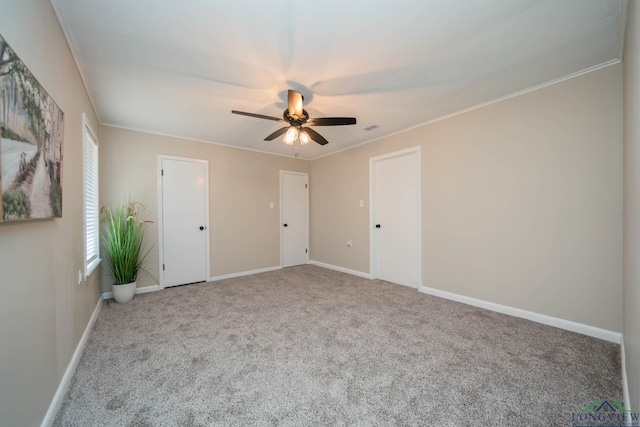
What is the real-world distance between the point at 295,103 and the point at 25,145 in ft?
5.84

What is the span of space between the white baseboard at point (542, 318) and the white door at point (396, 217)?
0.60 metres

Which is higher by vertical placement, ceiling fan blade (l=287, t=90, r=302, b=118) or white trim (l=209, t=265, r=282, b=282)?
ceiling fan blade (l=287, t=90, r=302, b=118)

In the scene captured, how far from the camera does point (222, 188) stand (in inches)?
174

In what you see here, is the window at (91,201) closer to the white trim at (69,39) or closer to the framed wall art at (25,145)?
the white trim at (69,39)

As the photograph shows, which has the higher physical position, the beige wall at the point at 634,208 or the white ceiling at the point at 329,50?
the white ceiling at the point at 329,50

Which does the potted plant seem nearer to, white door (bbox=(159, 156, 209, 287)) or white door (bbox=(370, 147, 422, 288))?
white door (bbox=(159, 156, 209, 287))

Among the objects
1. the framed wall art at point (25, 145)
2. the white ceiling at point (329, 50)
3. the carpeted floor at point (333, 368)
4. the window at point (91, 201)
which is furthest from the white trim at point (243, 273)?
the framed wall art at point (25, 145)

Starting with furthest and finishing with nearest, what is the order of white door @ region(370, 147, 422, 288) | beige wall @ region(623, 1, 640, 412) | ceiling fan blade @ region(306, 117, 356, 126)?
white door @ region(370, 147, 422, 288) → ceiling fan blade @ region(306, 117, 356, 126) → beige wall @ region(623, 1, 640, 412)

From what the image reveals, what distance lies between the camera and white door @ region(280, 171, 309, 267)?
204 inches

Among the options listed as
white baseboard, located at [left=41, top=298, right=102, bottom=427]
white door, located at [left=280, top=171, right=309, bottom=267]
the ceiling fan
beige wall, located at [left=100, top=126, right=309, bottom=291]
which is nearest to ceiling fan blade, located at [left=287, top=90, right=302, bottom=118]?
the ceiling fan

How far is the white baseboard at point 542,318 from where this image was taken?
2170 mm

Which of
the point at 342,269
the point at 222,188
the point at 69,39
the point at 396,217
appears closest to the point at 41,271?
the point at 69,39

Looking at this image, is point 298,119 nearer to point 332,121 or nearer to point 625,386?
point 332,121

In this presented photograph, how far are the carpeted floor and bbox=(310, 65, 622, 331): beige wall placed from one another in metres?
0.38
